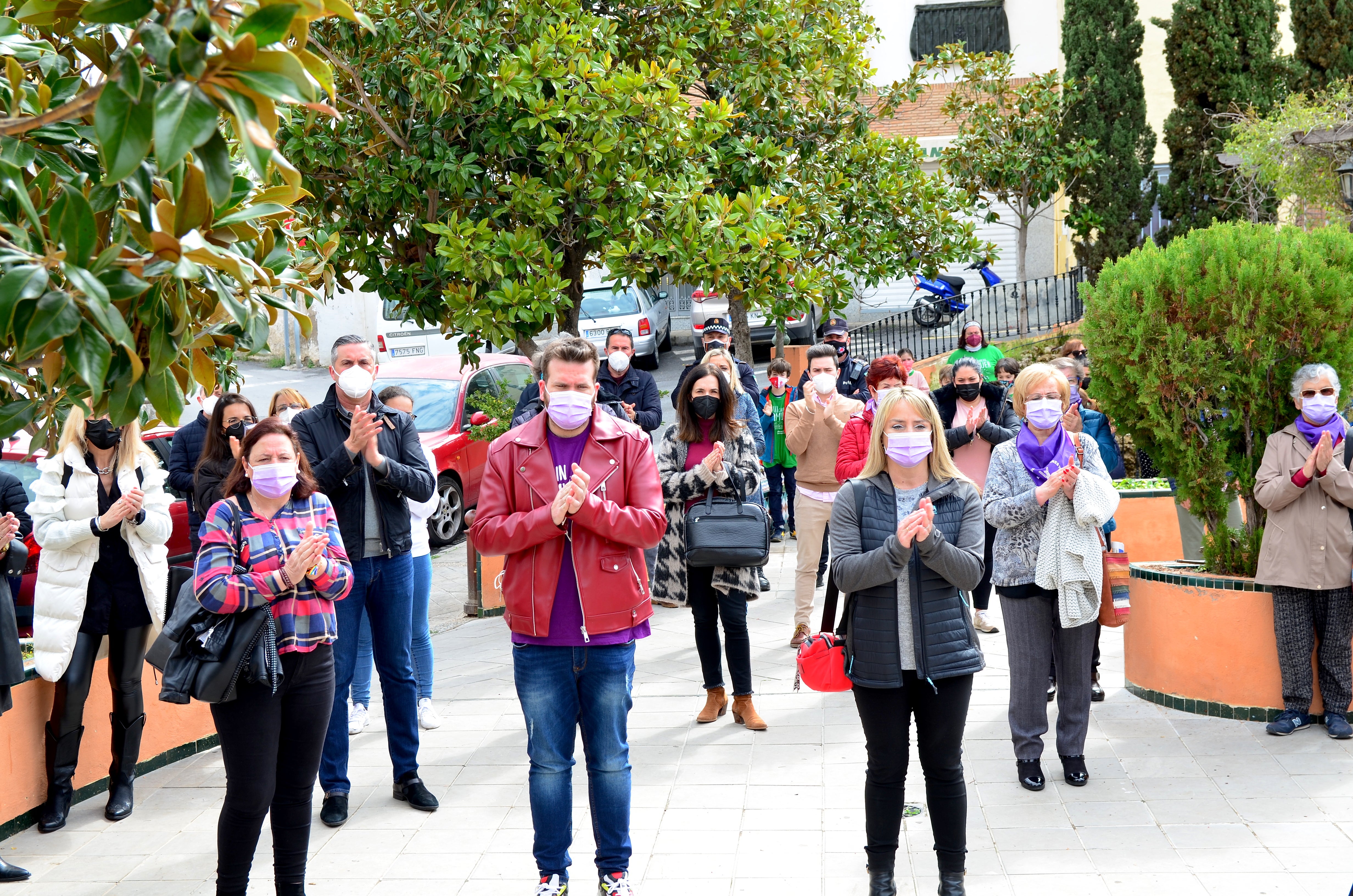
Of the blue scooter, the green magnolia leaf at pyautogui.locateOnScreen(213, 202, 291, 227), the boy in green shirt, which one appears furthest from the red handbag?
the blue scooter

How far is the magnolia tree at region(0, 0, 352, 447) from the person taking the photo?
→ 1.91 meters

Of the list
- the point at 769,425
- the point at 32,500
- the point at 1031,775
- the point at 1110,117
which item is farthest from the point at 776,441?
the point at 1110,117

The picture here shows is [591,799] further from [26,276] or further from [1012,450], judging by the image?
[26,276]

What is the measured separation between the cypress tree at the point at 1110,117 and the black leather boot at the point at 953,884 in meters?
18.4

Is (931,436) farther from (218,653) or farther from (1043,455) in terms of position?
(218,653)

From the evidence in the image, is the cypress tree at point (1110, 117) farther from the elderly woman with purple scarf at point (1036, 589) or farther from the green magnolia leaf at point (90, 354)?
the green magnolia leaf at point (90, 354)

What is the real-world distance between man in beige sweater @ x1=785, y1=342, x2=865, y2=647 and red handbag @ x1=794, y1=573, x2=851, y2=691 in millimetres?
3347

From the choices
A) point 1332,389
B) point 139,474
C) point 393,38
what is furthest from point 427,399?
point 1332,389

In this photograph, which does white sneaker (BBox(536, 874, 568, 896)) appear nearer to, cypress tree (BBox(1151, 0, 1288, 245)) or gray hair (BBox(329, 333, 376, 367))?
gray hair (BBox(329, 333, 376, 367))

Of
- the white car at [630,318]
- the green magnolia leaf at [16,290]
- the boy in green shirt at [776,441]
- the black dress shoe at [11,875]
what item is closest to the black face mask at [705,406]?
the black dress shoe at [11,875]

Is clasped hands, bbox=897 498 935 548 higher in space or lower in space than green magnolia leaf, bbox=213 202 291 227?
lower

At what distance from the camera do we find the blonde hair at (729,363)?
7074mm

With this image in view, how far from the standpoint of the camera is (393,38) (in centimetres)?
858

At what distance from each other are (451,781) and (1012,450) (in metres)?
3.29
